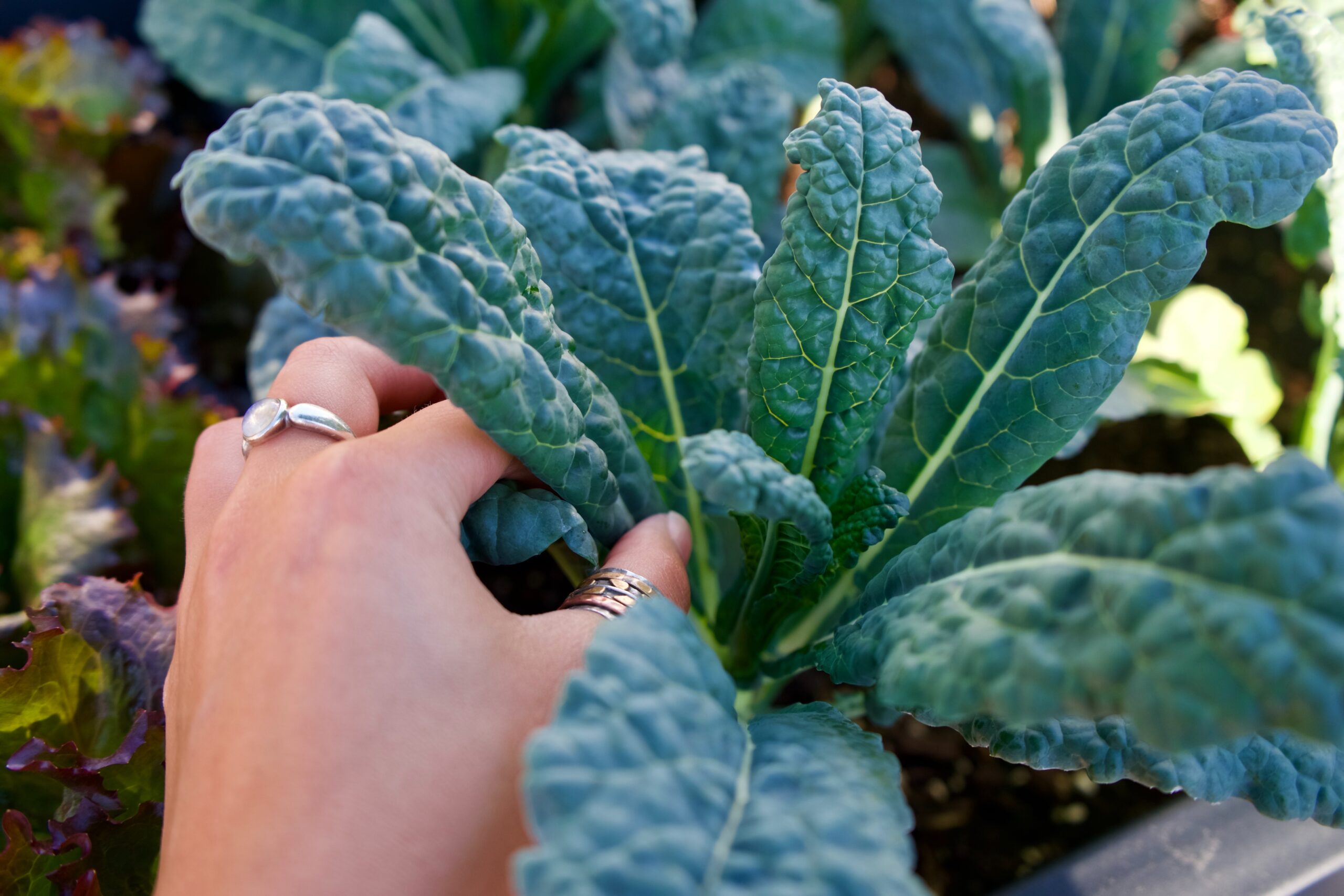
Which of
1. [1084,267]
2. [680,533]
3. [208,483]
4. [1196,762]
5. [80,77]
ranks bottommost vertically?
[80,77]

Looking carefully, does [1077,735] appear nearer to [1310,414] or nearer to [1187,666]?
[1187,666]

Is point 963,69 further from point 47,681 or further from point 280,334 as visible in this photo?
point 47,681

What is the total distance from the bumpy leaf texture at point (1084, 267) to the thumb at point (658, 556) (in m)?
0.26

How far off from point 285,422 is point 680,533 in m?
0.37

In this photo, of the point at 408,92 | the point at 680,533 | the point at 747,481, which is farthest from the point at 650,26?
the point at 747,481

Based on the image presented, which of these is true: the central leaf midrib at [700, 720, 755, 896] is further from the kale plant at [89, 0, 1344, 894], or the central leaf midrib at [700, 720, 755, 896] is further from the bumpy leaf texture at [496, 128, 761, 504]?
the bumpy leaf texture at [496, 128, 761, 504]

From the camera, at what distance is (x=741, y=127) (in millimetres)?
1248

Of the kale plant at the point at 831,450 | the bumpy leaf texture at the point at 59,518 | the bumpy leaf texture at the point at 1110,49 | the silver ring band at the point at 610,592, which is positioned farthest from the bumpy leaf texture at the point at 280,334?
the bumpy leaf texture at the point at 1110,49

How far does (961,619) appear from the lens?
60 centimetres

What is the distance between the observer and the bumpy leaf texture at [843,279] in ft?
2.40

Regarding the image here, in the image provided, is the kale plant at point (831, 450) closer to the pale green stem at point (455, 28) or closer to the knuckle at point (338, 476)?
the knuckle at point (338, 476)

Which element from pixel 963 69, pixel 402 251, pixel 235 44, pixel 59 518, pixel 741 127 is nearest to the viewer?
pixel 402 251

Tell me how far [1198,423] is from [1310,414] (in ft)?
1.00

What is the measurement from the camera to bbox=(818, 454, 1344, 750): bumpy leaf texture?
1.52 feet
